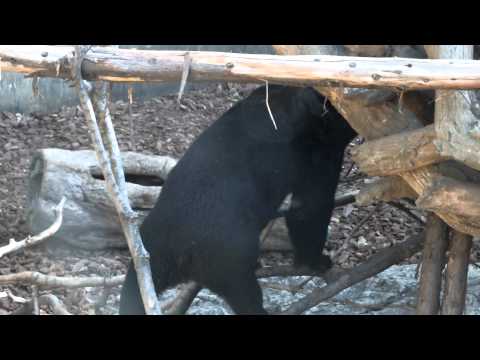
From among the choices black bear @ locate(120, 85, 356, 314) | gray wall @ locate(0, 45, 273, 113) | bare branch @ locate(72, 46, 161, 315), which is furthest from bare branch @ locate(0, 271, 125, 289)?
gray wall @ locate(0, 45, 273, 113)

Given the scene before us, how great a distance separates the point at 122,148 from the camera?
26.7 ft

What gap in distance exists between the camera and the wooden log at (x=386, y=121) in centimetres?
395

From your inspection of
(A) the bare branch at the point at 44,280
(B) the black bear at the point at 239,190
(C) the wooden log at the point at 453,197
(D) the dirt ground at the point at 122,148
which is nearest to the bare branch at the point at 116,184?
(A) the bare branch at the point at 44,280

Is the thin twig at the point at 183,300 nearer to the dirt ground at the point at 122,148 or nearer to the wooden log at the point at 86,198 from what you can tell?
the dirt ground at the point at 122,148

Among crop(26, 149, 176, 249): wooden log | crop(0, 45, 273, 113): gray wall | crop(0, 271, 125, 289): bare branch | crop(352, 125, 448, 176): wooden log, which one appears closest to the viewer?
crop(352, 125, 448, 176): wooden log

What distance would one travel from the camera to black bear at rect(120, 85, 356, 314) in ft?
15.8

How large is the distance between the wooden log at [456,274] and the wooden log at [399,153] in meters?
0.79

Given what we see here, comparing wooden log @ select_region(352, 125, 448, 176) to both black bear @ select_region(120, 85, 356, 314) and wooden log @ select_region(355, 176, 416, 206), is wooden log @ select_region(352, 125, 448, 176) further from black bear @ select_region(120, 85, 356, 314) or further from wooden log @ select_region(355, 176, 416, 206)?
black bear @ select_region(120, 85, 356, 314)

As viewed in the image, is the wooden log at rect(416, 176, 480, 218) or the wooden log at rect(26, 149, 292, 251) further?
the wooden log at rect(26, 149, 292, 251)

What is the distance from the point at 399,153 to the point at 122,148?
4.58m

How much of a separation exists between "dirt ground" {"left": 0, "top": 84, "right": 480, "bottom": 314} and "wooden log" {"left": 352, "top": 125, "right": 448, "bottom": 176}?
1.36m

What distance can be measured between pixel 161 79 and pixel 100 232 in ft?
12.8

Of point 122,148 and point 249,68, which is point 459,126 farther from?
point 122,148

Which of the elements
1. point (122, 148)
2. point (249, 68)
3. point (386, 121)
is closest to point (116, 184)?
point (249, 68)
